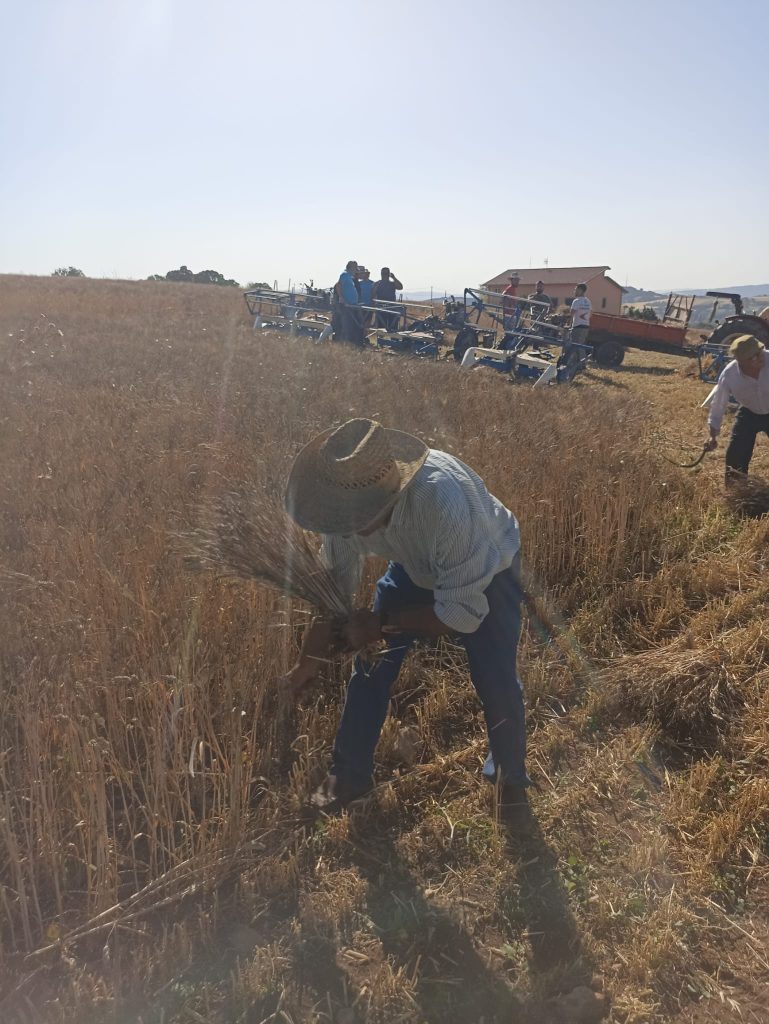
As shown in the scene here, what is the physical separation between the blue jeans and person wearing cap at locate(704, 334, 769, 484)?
11.7 feet

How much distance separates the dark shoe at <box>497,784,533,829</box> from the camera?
2265mm

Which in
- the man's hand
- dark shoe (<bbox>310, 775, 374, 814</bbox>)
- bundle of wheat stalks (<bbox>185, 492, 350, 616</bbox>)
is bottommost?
dark shoe (<bbox>310, 775, 374, 814</bbox>)

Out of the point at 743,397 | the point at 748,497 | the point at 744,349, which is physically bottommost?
the point at 748,497

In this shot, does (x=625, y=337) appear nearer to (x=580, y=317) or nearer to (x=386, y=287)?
(x=580, y=317)

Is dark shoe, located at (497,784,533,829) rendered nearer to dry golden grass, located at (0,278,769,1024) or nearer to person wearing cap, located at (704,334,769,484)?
dry golden grass, located at (0,278,769,1024)

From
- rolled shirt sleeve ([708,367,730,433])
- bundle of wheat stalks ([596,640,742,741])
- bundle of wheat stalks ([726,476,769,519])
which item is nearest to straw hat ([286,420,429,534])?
bundle of wheat stalks ([596,640,742,741])

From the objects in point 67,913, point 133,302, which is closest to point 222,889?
point 67,913

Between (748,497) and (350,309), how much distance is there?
1004cm

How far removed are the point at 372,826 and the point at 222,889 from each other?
53 centimetres

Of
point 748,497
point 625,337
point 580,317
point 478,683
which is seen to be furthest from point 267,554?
point 625,337

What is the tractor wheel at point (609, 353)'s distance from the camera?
13586 mm

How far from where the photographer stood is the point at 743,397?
16.7ft

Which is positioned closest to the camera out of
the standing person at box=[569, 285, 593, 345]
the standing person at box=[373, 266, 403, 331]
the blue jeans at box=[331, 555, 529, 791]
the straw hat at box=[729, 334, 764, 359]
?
the blue jeans at box=[331, 555, 529, 791]

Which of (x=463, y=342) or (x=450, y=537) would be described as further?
(x=463, y=342)
